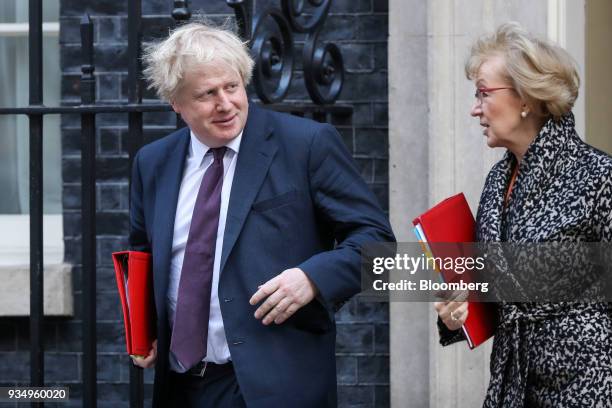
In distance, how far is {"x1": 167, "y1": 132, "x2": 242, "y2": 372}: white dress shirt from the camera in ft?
11.9

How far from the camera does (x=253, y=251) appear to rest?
364cm

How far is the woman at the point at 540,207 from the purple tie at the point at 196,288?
2.03 ft

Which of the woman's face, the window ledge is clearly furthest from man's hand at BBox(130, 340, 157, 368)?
the window ledge

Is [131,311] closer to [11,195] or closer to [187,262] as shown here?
[187,262]

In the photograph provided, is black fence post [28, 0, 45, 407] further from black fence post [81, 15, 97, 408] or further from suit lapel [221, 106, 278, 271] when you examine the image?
suit lapel [221, 106, 278, 271]

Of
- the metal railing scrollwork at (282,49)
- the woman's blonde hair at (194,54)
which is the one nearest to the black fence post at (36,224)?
the metal railing scrollwork at (282,49)

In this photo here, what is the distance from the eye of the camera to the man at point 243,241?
3605 mm

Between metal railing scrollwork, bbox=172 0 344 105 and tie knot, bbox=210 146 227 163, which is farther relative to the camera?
metal railing scrollwork, bbox=172 0 344 105

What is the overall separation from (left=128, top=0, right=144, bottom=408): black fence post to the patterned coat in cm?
148

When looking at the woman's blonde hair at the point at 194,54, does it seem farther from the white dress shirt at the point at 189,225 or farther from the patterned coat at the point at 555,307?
the patterned coat at the point at 555,307

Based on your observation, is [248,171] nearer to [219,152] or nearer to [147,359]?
[219,152]

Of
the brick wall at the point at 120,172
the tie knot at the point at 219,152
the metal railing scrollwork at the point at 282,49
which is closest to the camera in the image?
the tie knot at the point at 219,152

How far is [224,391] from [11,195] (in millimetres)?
3104

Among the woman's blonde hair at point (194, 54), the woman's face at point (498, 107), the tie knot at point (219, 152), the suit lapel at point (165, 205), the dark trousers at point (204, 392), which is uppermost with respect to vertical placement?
the woman's blonde hair at point (194, 54)
